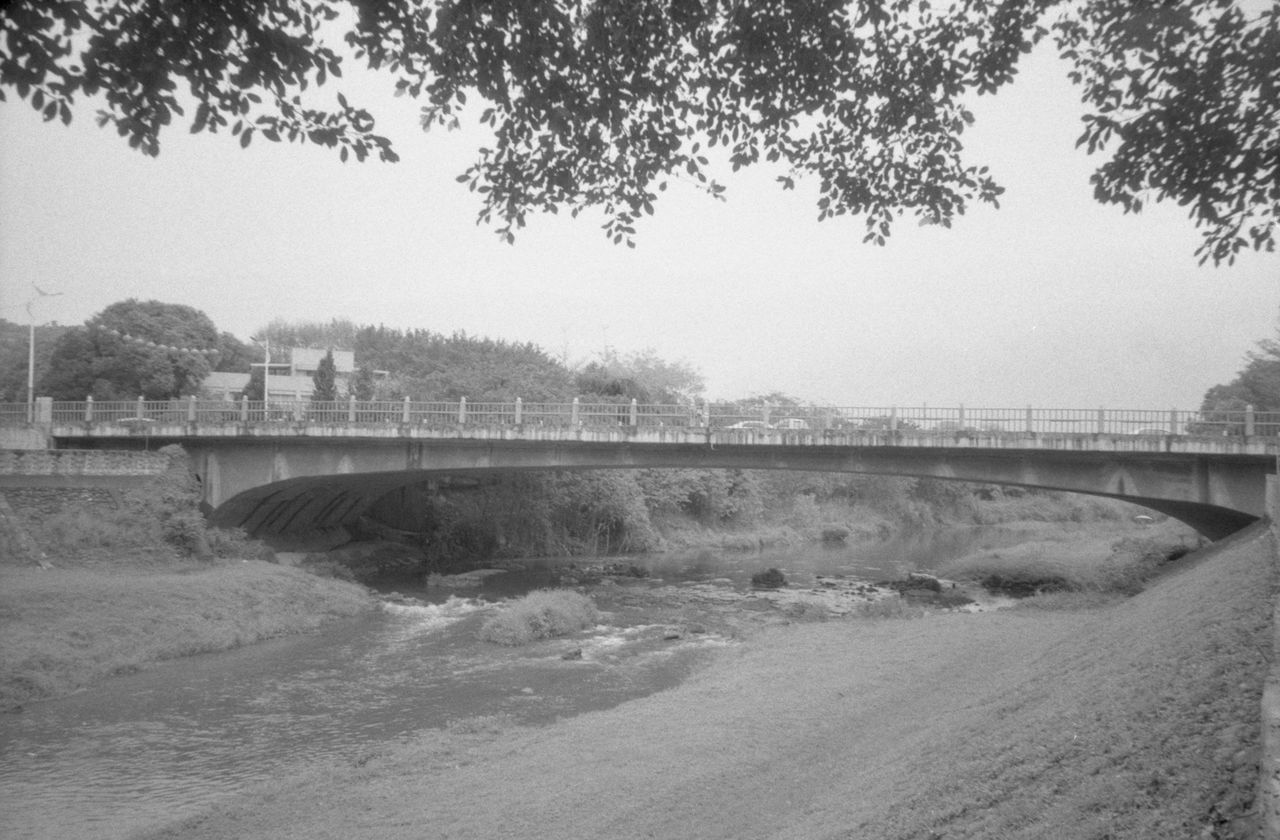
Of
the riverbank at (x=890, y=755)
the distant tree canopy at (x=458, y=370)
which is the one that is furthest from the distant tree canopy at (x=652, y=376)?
the riverbank at (x=890, y=755)

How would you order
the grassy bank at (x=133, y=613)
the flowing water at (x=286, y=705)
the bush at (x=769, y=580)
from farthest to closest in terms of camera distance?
the bush at (x=769, y=580) → the grassy bank at (x=133, y=613) → the flowing water at (x=286, y=705)

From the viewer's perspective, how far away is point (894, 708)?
45.2ft

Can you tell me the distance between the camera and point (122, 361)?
4484 cm

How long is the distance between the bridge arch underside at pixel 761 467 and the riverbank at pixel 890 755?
43.7 ft

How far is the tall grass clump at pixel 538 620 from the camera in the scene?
22.8 metres

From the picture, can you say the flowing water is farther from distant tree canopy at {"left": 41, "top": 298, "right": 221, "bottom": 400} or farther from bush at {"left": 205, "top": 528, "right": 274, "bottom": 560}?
distant tree canopy at {"left": 41, "top": 298, "right": 221, "bottom": 400}

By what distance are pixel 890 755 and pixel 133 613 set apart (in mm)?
18628

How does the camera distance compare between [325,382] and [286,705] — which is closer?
[286,705]

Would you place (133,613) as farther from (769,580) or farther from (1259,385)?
(1259,385)

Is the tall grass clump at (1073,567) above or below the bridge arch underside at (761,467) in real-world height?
below

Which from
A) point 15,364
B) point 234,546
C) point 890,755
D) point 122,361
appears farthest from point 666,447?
point 15,364

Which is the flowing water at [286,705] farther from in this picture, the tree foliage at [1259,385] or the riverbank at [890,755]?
the tree foliage at [1259,385]

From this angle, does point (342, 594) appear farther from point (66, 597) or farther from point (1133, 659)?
point (1133, 659)

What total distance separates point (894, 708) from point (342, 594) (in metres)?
19.4
